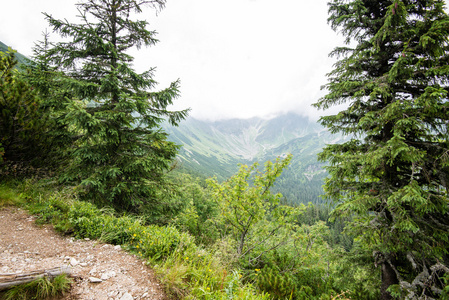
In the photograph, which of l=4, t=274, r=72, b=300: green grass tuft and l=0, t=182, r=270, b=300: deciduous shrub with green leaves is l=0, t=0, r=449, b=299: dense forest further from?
l=4, t=274, r=72, b=300: green grass tuft

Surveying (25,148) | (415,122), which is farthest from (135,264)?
(415,122)

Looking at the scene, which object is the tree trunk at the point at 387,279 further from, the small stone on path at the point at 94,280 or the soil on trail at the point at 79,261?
the small stone on path at the point at 94,280

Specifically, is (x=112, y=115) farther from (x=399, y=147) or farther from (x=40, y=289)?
(x=399, y=147)

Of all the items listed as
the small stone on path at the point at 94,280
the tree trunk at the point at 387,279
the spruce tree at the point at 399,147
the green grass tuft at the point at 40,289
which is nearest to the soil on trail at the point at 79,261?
the small stone on path at the point at 94,280

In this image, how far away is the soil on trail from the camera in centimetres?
290

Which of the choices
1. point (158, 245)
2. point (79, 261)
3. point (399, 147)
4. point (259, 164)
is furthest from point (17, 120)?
point (399, 147)

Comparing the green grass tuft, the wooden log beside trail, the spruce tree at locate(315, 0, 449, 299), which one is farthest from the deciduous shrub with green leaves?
the spruce tree at locate(315, 0, 449, 299)

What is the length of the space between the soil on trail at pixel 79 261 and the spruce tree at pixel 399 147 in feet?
20.8

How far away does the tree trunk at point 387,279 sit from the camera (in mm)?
5844

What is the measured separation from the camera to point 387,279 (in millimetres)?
5922

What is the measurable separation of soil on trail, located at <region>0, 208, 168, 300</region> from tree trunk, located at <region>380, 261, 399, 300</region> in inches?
295

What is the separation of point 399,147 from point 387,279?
4.75 meters

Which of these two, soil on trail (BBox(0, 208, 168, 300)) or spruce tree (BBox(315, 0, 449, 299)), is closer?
soil on trail (BBox(0, 208, 168, 300))

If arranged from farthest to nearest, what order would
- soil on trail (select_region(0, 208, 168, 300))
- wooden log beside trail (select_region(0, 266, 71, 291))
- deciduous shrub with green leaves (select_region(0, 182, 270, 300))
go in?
deciduous shrub with green leaves (select_region(0, 182, 270, 300)) < soil on trail (select_region(0, 208, 168, 300)) < wooden log beside trail (select_region(0, 266, 71, 291))
